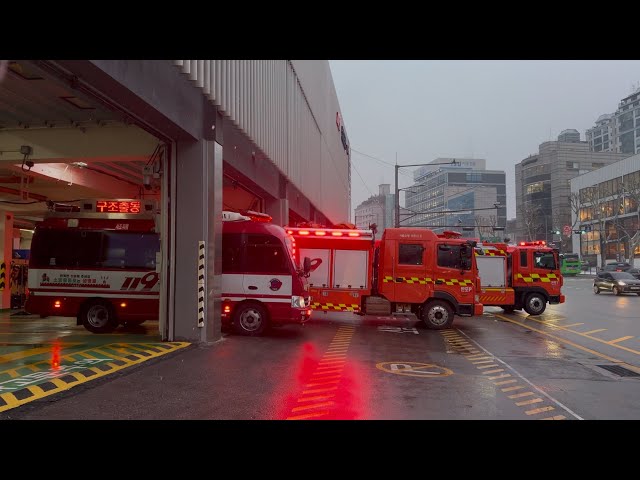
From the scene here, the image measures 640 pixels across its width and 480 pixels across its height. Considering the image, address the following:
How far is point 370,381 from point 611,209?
80314mm

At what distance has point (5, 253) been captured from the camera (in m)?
19.2

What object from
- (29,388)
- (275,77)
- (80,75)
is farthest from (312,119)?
(29,388)

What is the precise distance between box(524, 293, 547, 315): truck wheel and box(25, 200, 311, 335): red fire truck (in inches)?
421

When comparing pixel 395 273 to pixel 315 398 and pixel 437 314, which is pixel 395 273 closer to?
pixel 437 314

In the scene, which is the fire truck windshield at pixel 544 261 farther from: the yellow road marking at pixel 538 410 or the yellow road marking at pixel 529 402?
the yellow road marking at pixel 538 410

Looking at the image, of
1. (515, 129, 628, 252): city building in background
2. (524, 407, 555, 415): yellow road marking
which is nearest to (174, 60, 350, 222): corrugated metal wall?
(524, 407, 555, 415): yellow road marking

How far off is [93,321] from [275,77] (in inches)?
385

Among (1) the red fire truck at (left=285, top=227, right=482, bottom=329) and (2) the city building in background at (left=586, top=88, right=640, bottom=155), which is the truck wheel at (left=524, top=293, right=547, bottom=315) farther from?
(2) the city building in background at (left=586, top=88, right=640, bottom=155)

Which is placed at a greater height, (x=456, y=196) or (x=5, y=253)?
(x=456, y=196)

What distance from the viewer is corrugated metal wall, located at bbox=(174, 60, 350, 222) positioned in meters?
11.0

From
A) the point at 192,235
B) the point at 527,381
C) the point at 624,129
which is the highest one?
the point at 624,129

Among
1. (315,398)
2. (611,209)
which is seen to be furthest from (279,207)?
(611,209)

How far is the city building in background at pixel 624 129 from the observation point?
138625mm

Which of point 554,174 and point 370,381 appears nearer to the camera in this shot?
point 370,381
